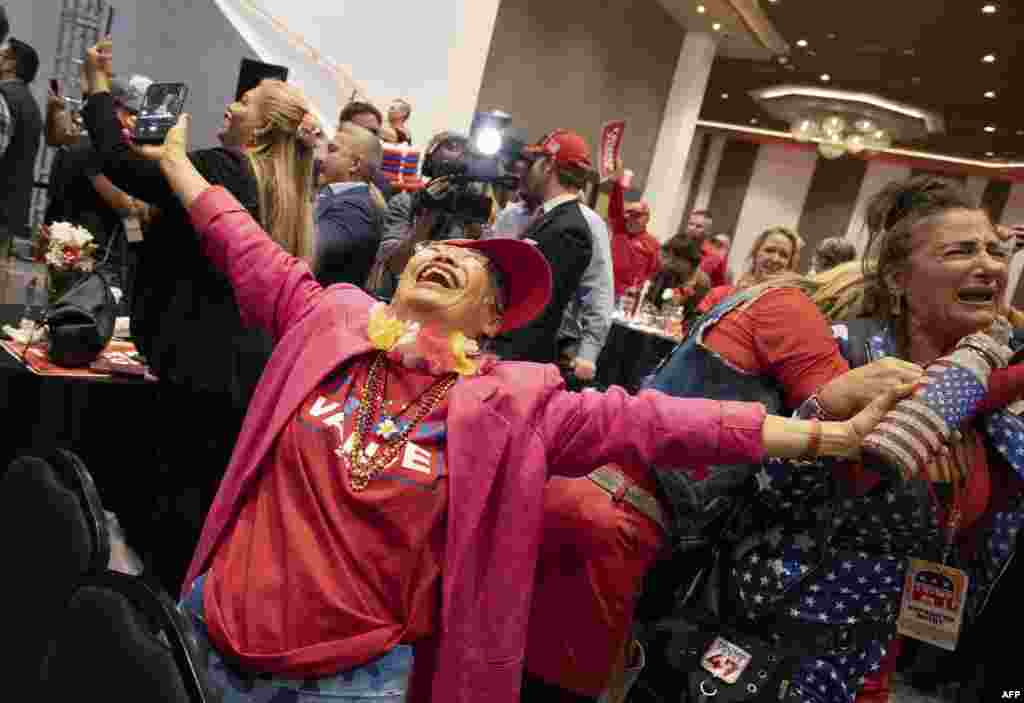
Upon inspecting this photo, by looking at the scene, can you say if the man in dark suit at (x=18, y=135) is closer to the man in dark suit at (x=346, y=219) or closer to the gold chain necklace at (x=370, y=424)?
the man in dark suit at (x=346, y=219)

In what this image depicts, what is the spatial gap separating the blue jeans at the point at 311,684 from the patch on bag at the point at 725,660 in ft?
1.91

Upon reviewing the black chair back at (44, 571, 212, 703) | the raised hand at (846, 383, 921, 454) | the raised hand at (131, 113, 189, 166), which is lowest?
the black chair back at (44, 571, 212, 703)

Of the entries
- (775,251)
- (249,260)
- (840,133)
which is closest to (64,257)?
(249,260)

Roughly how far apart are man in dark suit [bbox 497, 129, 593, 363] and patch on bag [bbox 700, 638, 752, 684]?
1.61 metres

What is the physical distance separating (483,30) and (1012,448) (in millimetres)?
5595

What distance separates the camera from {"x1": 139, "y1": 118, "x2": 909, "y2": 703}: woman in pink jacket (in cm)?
129

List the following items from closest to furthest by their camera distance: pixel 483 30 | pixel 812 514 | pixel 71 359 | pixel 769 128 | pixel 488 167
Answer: pixel 812 514, pixel 71 359, pixel 488 167, pixel 483 30, pixel 769 128

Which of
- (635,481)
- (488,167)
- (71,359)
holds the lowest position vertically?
(71,359)

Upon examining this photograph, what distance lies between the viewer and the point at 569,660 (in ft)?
5.06

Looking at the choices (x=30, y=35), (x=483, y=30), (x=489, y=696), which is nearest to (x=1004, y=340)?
(x=489, y=696)

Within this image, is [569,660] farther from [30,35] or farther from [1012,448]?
[30,35]

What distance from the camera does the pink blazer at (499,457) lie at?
133 cm

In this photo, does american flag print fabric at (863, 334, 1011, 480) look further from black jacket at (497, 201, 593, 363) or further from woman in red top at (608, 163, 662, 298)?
woman in red top at (608, 163, 662, 298)

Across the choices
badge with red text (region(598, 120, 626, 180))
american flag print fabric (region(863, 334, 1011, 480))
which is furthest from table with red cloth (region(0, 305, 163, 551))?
badge with red text (region(598, 120, 626, 180))
